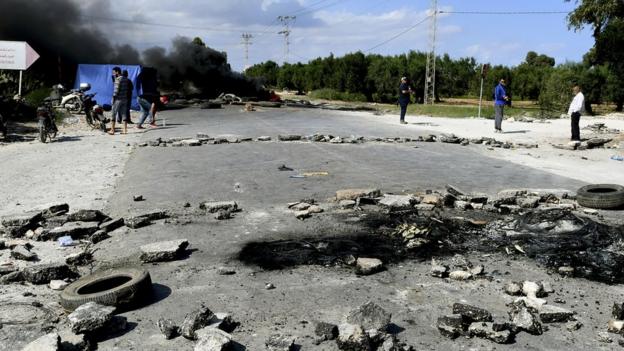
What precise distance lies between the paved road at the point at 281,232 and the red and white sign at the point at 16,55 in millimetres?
8425

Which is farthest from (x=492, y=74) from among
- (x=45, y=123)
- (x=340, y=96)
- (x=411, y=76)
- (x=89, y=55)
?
(x=45, y=123)

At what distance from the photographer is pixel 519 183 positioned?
1024 cm

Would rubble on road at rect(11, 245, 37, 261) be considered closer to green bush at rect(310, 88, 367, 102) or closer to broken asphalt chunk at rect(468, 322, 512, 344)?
broken asphalt chunk at rect(468, 322, 512, 344)

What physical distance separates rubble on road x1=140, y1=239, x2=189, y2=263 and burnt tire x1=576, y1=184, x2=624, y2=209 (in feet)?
19.0

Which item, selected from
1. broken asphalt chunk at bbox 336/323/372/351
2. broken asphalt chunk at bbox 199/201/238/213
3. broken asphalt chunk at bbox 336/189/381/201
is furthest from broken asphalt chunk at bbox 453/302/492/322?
broken asphalt chunk at bbox 199/201/238/213

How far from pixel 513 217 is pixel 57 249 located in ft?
18.3

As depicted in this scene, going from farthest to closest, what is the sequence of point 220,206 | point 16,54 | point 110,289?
1. point 16,54
2. point 220,206
3. point 110,289

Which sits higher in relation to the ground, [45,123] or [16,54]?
[16,54]

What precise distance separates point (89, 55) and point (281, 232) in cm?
3305

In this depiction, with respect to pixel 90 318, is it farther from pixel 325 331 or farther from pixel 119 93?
pixel 119 93

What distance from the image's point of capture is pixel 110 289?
488cm

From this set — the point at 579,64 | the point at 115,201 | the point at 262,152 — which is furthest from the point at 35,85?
the point at 579,64

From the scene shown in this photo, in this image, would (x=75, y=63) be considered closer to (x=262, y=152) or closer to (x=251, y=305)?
(x=262, y=152)

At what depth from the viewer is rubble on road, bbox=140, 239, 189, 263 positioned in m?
5.82
